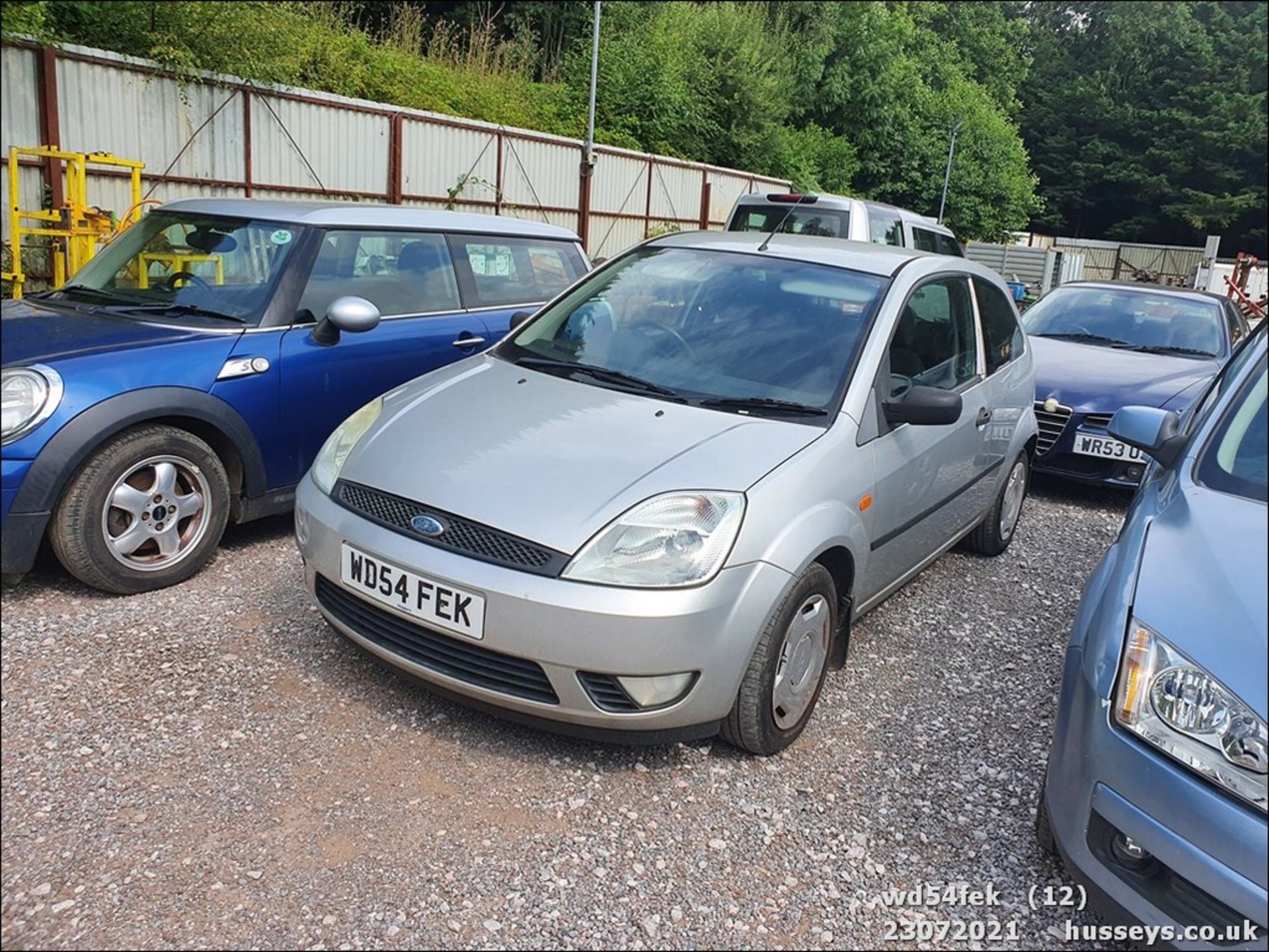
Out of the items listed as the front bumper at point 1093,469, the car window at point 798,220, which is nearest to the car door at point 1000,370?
the front bumper at point 1093,469

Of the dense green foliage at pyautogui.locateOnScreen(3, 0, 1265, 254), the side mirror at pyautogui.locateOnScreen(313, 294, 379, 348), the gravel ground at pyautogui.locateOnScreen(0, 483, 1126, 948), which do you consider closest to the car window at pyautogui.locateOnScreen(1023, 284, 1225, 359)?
the gravel ground at pyautogui.locateOnScreen(0, 483, 1126, 948)

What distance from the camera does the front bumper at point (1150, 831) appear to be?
77.8 inches

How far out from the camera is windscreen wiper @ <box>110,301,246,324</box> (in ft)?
14.0

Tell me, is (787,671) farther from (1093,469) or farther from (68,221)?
(68,221)

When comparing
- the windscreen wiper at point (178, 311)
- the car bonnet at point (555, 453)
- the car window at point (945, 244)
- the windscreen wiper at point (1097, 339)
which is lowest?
the windscreen wiper at point (1097, 339)

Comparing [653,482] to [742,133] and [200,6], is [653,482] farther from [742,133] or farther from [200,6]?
[742,133]

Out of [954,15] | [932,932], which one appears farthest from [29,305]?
[954,15]

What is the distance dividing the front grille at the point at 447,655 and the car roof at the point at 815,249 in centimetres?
216

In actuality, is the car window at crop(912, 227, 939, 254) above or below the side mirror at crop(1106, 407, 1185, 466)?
above

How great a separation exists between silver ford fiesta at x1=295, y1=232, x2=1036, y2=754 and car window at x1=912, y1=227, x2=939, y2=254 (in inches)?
268

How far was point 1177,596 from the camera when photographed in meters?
2.22

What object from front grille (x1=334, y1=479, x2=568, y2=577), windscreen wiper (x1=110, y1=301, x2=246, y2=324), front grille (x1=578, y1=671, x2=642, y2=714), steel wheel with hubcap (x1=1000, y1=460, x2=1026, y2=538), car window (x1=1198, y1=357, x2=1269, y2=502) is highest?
car window (x1=1198, y1=357, x2=1269, y2=502)

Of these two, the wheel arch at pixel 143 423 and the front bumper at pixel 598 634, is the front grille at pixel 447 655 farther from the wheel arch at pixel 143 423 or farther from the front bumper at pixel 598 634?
the wheel arch at pixel 143 423

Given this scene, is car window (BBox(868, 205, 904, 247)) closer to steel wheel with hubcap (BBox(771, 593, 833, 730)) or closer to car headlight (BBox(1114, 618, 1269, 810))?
steel wheel with hubcap (BBox(771, 593, 833, 730))
